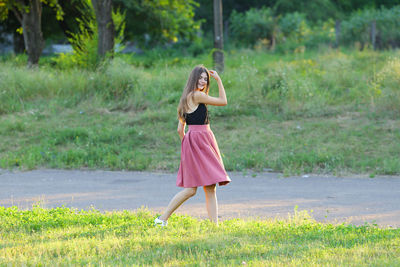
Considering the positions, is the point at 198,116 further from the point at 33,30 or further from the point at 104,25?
the point at 33,30

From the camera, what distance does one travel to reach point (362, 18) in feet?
102

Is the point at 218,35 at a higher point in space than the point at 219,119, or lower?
higher

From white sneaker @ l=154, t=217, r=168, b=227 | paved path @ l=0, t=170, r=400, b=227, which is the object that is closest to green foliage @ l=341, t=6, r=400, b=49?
paved path @ l=0, t=170, r=400, b=227

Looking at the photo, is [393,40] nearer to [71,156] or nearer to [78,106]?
[78,106]

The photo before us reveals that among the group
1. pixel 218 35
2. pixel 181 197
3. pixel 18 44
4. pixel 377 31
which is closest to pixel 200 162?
pixel 181 197

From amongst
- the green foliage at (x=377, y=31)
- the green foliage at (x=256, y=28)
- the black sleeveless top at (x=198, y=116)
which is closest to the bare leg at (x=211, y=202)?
the black sleeveless top at (x=198, y=116)

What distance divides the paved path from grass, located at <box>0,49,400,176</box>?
513 mm

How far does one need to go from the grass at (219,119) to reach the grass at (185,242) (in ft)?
11.2

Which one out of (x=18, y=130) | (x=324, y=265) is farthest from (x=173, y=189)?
(x=18, y=130)

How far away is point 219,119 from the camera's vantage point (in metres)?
11.9

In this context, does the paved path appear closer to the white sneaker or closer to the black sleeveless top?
the white sneaker

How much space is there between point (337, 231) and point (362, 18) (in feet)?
92.3

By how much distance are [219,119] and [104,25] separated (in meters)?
5.58

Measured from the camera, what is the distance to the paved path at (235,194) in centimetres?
650
